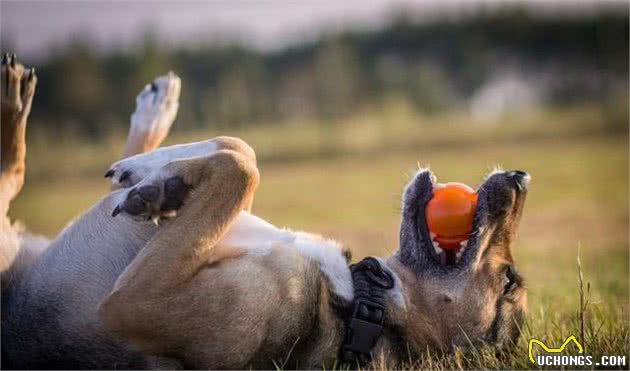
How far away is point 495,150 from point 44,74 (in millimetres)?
17527

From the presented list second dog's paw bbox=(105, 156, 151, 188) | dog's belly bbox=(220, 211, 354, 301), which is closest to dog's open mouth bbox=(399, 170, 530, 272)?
dog's belly bbox=(220, 211, 354, 301)

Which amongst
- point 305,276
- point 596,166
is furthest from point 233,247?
point 596,166

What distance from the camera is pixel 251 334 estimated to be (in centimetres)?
379

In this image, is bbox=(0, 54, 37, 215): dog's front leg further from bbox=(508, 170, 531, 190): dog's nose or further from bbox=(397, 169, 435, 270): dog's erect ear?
bbox=(508, 170, 531, 190): dog's nose

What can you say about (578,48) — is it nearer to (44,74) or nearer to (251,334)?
(44,74)

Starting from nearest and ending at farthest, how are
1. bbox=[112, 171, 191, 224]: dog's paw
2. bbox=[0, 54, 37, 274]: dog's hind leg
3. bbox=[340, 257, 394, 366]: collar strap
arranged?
1. bbox=[112, 171, 191, 224]: dog's paw
2. bbox=[340, 257, 394, 366]: collar strap
3. bbox=[0, 54, 37, 274]: dog's hind leg

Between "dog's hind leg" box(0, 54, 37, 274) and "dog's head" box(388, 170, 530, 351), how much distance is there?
96.6 inches

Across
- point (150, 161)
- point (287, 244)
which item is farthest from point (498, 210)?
point (150, 161)

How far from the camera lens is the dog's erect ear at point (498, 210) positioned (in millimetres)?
4375

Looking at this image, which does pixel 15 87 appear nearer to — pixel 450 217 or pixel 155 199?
pixel 155 199

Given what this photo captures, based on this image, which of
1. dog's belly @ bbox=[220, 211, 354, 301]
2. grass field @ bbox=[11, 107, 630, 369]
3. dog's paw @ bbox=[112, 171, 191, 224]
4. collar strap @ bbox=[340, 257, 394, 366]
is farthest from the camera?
grass field @ bbox=[11, 107, 630, 369]

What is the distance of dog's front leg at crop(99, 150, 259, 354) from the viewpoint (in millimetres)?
3705

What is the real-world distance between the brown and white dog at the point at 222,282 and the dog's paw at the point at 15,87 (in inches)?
37.8

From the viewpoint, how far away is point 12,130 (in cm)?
500
